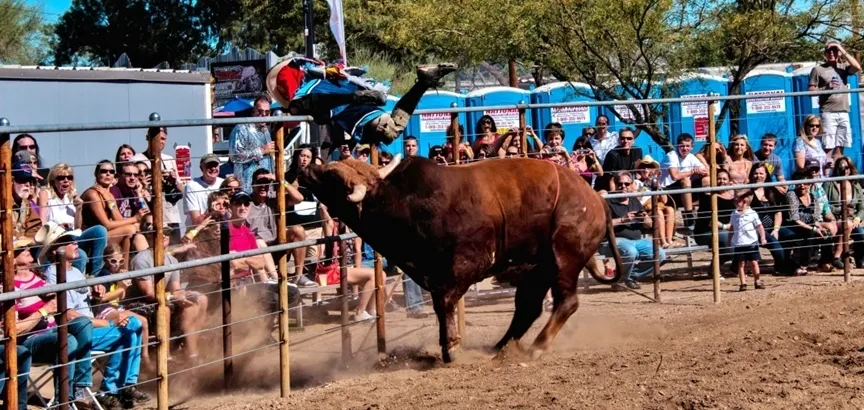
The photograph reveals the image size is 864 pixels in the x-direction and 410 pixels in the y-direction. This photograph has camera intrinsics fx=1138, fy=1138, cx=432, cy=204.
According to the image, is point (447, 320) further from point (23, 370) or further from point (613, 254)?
point (23, 370)

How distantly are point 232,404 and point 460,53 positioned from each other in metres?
13.2

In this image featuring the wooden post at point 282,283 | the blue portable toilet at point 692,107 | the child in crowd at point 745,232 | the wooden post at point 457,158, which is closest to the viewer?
the wooden post at point 282,283

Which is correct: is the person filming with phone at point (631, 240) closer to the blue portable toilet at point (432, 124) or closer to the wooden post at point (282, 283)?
the blue portable toilet at point (432, 124)

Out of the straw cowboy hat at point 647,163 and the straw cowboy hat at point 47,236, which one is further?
the straw cowboy hat at point 647,163

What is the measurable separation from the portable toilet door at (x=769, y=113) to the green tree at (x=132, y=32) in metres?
28.6

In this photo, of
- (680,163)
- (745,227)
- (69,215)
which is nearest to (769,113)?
(680,163)

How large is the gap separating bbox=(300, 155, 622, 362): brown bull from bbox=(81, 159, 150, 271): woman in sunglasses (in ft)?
4.56

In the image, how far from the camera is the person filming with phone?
12320 mm

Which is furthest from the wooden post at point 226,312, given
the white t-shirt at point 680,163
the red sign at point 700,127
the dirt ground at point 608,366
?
the red sign at point 700,127

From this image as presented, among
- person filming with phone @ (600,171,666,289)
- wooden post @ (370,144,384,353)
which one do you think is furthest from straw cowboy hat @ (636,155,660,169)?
wooden post @ (370,144,384,353)

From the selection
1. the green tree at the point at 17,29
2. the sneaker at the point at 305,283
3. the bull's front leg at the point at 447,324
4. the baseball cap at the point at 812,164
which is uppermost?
the green tree at the point at 17,29

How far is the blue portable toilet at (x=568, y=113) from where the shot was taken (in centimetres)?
2005

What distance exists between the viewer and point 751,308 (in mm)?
10570

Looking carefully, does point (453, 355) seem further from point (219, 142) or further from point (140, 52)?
point (140, 52)
